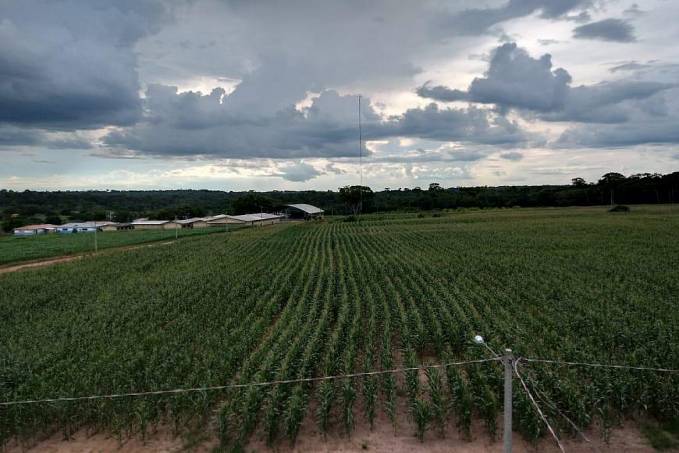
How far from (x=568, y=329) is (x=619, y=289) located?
8305 mm

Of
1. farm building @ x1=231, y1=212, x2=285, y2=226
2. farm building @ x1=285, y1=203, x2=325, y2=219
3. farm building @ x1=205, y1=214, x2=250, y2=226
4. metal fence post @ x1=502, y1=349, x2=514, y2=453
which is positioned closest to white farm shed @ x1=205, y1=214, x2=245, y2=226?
farm building @ x1=205, y1=214, x2=250, y2=226

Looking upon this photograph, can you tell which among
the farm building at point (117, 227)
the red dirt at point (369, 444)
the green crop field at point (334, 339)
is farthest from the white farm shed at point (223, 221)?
the red dirt at point (369, 444)

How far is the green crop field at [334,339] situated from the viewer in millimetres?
10055

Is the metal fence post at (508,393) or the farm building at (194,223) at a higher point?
the metal fence post at (508,393)

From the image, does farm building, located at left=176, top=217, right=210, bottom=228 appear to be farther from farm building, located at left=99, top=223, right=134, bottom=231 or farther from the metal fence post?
the metal fence post

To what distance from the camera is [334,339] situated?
14430 mm

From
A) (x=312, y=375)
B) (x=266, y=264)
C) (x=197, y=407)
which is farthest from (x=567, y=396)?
(x=266, y=264)

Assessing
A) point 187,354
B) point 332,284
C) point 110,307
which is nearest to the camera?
point 187,354

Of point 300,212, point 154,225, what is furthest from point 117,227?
point 300,212

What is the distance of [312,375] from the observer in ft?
40.4

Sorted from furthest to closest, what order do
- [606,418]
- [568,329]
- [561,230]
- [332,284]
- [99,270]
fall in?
1. [561,230]
2. [99,270]
3. [332,284]
4. [568,329]
5. [606,418]

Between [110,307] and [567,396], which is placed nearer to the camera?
[567,396]

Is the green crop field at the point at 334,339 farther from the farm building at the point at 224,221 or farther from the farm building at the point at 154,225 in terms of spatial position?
the farm building at the point at 154,225

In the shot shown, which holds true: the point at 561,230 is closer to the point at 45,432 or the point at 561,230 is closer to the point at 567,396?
the point at 567,396
